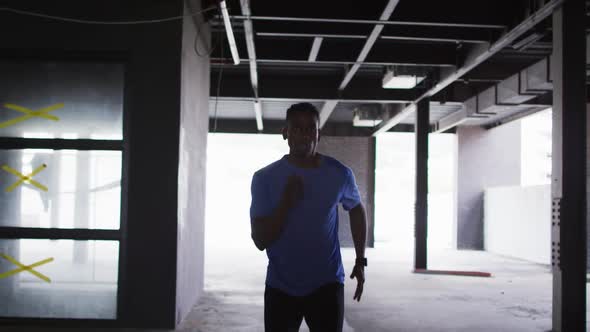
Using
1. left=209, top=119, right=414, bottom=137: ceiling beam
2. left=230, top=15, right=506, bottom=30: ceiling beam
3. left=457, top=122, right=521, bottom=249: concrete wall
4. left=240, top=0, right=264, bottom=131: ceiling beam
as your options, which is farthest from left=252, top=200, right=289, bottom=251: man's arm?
left=457, top=122, right=521, bottom=249: concrete wall

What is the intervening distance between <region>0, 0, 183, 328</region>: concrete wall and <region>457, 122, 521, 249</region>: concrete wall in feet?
40.0

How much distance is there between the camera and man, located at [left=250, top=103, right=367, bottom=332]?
6.73 ft

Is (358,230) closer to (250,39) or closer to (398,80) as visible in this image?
(250,39)

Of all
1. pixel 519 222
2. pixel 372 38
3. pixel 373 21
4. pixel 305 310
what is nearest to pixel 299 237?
pixel 305 310

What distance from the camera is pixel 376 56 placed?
320 inches

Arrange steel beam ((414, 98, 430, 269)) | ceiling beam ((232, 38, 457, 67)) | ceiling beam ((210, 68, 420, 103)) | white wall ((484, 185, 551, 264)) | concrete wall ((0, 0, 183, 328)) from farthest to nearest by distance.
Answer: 1. white wall ((484, 185, 551, 264))
2. ceiling beam ((210, 68, 420, 103))
3. steel beam ((414, 98, 430, 269))
4. ceiling beam ((232, 38, 457, 67))
5. concrete wall ((0, 0, 183, 328))

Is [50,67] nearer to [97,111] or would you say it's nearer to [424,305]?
[97,111]

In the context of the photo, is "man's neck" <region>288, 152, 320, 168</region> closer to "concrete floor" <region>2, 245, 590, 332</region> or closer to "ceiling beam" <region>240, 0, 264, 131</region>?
"concrete floor" <region>2, 245, 590, 332</region>

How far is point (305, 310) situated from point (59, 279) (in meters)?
3.57

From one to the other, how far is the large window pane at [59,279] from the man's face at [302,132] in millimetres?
3336

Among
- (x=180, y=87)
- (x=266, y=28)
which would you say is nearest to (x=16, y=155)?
(x=180, y=87)

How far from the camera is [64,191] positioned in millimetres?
5023

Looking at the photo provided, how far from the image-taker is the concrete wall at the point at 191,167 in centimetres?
516

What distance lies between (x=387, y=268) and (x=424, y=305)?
402 cm
